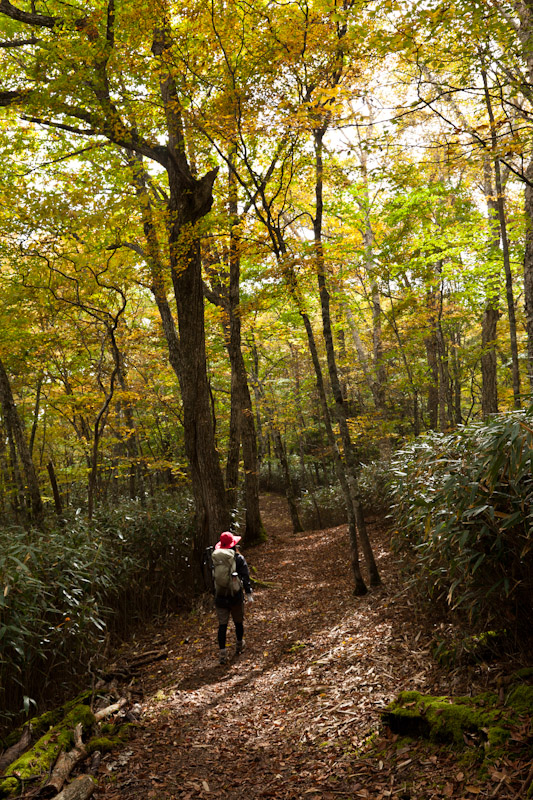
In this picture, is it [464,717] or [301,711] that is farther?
[301,711]

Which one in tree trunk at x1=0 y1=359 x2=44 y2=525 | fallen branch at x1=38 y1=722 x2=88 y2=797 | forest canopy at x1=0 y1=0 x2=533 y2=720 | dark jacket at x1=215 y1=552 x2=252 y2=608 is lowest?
fallen branch at x1=38 y1=722 x2=88 y2=797

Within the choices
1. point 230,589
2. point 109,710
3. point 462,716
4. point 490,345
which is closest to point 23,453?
point 230,589

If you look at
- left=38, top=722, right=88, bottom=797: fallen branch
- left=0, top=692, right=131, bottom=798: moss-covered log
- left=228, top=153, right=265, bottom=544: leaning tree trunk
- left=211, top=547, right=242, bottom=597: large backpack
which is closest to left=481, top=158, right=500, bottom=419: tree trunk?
left=228, top=153, right=265, bottom=544: leaning tree trunk

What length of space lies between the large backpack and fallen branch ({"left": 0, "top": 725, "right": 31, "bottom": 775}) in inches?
101

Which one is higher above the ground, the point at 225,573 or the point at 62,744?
the point at 225,573

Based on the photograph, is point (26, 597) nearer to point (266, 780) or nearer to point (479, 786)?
point (266, 780)

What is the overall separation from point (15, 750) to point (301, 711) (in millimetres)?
2505

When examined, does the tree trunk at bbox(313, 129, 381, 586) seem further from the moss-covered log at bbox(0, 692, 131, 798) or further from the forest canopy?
the moss-covered log at bbox(0, 692, 131, 798)

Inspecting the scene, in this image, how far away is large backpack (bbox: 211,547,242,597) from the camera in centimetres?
621

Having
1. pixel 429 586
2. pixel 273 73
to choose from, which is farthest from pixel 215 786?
pixel 273 73

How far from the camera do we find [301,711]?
421 centimetres

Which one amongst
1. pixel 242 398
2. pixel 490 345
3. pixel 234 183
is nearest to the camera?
pixel 234 183

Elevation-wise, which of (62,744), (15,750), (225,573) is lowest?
(15,750)

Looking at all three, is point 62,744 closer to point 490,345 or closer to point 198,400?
point 198,400
